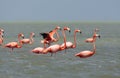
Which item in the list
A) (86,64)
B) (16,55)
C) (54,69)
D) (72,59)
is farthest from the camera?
(16,55)

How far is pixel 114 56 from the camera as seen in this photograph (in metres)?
30.1

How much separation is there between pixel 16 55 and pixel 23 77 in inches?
367

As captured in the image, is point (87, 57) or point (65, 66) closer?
point (65, 66)

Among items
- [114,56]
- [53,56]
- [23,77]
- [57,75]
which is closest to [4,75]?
[23,77]

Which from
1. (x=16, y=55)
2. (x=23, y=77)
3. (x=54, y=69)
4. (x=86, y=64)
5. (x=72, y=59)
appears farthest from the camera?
(x=16, y=55)

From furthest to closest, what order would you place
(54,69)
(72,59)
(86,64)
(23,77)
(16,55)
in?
(16,55), (72,59), (86,64), (54,69), (23,77)

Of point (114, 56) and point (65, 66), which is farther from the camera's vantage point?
point (114, 56)

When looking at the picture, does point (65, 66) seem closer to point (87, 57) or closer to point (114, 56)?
point (87, 57)

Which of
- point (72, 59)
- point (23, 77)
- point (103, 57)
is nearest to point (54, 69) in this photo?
point (23, 77)

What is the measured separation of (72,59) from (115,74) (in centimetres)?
613

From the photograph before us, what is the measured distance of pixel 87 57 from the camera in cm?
2853

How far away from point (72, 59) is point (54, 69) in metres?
4.64

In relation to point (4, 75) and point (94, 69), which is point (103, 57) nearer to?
point (94, 69)

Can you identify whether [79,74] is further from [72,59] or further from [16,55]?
[16,55]
